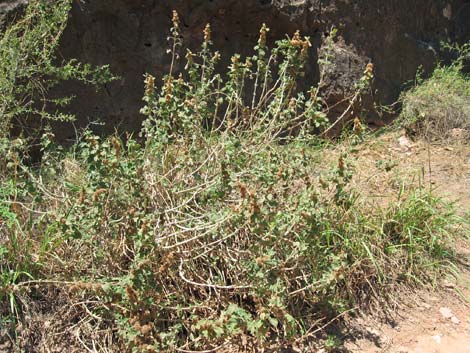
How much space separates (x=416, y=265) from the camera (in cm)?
358

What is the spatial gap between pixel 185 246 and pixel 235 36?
2217 mm

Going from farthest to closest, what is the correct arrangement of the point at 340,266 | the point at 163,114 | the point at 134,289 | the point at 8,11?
the point at 8,11, the point at 163,114, the point at 340,266, the point at 134,289

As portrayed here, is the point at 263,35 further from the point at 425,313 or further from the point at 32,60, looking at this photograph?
the point at 425,313

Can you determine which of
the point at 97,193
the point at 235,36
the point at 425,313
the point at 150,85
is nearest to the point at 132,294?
the point at 97,193

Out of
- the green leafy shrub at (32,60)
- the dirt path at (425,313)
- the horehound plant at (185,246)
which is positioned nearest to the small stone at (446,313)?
the dirt path at (425,313)

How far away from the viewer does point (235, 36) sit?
15.7ft

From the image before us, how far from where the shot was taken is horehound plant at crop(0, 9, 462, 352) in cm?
284

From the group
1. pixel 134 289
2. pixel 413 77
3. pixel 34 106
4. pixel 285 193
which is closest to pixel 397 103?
pixel 413 77

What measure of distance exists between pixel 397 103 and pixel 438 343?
268cm

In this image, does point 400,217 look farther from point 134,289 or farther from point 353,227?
point 134,289

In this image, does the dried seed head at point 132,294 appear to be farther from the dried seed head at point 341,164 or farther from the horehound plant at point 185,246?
the dried seed head at point 341,164

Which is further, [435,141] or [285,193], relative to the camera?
[435,141]

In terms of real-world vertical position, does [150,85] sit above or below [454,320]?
above

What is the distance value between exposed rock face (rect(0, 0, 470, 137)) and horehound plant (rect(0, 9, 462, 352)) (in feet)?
3.67
